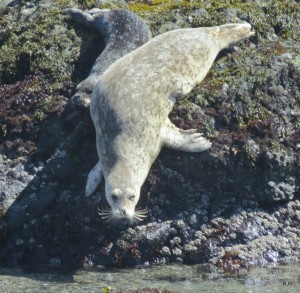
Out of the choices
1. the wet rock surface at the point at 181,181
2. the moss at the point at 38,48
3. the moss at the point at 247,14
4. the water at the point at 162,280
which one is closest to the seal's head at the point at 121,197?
the wet rock surface at the point at 181,181

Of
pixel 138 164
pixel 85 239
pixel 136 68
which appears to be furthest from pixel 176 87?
pixel 85 239

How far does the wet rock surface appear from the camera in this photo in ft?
25.9

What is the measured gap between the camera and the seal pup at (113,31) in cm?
909

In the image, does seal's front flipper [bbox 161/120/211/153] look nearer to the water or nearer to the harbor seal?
the harbor seal

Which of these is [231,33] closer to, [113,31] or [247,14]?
[247,14]

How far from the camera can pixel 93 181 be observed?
7.97 m

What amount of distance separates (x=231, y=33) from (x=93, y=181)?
93.6 inches

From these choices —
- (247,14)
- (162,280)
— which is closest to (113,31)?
(247,14)

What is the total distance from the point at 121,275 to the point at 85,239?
603mm

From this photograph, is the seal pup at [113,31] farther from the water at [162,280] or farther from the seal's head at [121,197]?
the water at [162,280]

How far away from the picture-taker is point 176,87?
8516 millimetres

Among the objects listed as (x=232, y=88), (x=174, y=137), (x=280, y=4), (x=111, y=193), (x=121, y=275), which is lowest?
(x=121, y=275)

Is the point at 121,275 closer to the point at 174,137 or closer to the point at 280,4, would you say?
the point at 174,137

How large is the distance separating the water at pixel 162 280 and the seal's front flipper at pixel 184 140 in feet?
3.46
